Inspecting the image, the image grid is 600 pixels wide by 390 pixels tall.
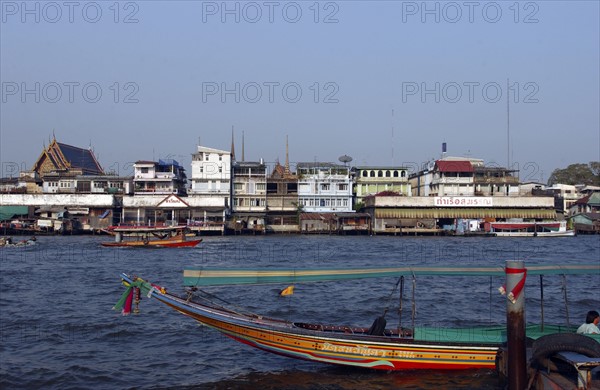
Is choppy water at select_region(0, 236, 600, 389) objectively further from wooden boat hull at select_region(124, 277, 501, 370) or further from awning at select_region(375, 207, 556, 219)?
awning at select_region(375, 207, 556, 219)

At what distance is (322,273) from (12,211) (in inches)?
2241

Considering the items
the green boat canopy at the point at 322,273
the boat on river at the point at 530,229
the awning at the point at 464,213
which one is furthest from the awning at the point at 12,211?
the green boat canopy at the point at 322,273

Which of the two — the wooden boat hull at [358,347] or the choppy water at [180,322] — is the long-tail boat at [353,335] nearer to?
the wooden boat hull at [358,347]

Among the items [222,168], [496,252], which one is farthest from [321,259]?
[222,168]

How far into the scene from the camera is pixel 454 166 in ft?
210

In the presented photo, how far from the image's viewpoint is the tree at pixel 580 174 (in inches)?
3460

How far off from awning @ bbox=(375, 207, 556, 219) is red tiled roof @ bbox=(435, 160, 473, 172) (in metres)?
4.36

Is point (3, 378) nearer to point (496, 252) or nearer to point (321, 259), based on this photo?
point (321, 259)

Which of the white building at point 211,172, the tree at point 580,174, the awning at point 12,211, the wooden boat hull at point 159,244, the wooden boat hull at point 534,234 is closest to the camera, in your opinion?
the wooden boat hull at point 159,244

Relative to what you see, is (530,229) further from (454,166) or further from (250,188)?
(250,188)

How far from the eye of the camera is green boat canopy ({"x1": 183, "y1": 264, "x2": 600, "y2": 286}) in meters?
10.9

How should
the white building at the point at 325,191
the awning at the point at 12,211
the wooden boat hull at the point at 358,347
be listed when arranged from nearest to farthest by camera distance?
the wooden boat hull at the point at 358,347
the awning at the point at 12,211
the white building at the point at 325,191

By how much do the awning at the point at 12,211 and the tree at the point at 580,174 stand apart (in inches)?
2785

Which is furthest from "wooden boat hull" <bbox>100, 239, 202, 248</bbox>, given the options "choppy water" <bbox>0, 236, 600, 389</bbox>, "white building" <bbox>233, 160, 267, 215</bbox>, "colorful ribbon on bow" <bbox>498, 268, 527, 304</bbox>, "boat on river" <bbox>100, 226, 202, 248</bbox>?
"colorful ribbon on bow" <bbox>498, 268, 527, 304</bbox>
